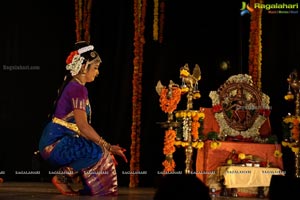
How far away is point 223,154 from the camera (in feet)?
20.4

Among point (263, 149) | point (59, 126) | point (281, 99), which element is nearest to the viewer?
point (59, 126)

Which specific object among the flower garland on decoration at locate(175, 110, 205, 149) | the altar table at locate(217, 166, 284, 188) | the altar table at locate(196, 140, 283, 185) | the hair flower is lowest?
the altar table at locate(217, 166, 284, 188)

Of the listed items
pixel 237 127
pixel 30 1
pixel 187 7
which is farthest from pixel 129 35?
pixel 237 127

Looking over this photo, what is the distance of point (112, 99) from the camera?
7.54 m

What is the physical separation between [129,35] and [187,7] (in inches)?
35.5

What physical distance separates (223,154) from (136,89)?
174cm

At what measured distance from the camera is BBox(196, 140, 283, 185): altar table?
6.20m

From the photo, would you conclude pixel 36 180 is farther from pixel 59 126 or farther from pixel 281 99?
pixel 281 99

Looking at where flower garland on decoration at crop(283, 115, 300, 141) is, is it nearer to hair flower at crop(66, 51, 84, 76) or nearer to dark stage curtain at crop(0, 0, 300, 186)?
dark stage curtain at crop(0, 0, 300, 186)

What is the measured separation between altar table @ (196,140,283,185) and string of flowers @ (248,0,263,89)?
114 cm

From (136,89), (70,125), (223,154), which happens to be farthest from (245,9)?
(70,125)

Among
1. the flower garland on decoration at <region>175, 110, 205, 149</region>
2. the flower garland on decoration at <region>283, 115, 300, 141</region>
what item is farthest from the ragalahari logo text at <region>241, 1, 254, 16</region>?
the flower garland on decoration at <region>175, 110, 205, 149</region>

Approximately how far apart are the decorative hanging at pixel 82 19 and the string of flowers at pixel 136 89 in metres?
0.66

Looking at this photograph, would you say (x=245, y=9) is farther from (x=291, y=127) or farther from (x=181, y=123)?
(x=181, y=123)
